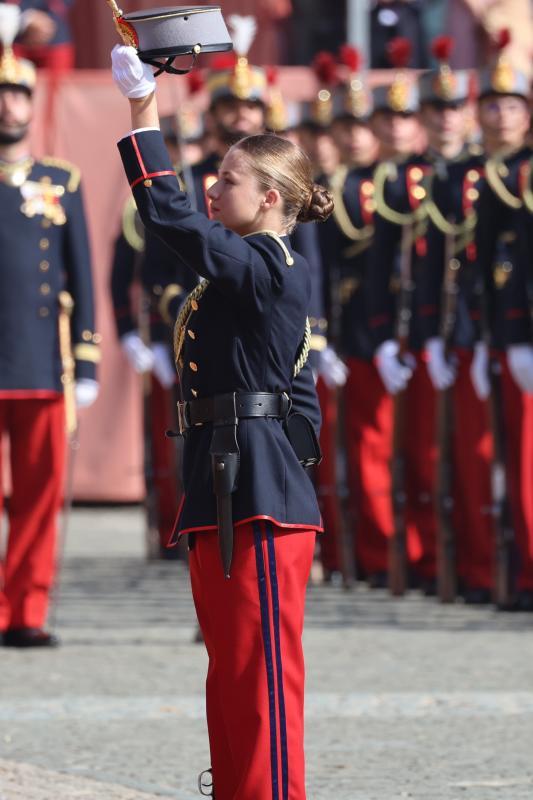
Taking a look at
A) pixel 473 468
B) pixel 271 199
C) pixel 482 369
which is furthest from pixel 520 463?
pixel 271 199

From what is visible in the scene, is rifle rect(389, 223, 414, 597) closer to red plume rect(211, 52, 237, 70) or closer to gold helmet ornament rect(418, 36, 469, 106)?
gold helmet ornament rect(418, 36, 469, 106)

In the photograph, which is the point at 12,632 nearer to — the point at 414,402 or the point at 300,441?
the point at 414,402

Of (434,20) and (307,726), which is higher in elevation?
(434,20)

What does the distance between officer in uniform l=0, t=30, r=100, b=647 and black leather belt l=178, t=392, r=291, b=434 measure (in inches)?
125

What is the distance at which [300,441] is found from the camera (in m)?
4.18

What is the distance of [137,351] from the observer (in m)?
10.1

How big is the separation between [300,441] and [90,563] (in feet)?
20.0

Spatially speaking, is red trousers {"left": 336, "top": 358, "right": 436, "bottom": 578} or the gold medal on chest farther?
red trousers {"left": 336, "top": 358, "right": 436, "bottom": 578}

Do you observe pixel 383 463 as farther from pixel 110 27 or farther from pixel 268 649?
pixel 268 649

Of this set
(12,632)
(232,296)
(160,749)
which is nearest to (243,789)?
(232,296)

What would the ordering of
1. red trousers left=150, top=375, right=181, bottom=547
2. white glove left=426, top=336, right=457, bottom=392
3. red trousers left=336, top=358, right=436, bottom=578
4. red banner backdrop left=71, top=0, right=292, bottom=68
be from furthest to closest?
1. red banner backdrop left=71, top=0, right=292, bottom=68
2. red trousers left=150, top=375, right=181, bottom=547
3. red trousers left=336, top=358, right=436, bottom=578
4. white glove left=426, top=336, right=457, bottom=392

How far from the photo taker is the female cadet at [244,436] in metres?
3.96

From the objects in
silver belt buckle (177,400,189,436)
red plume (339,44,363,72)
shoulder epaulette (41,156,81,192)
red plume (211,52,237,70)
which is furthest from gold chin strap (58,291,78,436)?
silver belt buckle (177,400,189,436)

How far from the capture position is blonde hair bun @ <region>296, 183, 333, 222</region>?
421 cm
